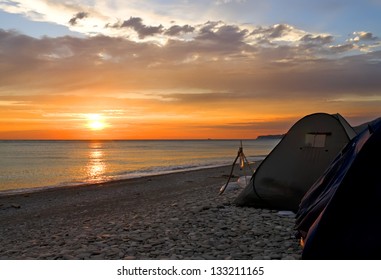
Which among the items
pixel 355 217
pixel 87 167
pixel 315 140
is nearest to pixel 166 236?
pixel 355 217

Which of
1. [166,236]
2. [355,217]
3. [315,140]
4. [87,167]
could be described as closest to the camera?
[355,217]

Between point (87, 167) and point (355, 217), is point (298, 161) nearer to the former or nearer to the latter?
point (355, 217)

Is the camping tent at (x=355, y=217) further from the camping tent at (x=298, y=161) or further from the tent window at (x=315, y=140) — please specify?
the tent window at (x=315, y=140)

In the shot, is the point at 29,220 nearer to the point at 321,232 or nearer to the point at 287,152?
the point at 287,152

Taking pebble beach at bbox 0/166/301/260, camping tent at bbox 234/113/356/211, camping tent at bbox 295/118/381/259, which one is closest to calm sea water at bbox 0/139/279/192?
pebble beach at bbox 0/166/301/260

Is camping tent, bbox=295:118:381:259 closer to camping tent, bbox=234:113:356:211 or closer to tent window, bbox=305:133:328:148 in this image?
camping tent, bbox=234:113:356:211

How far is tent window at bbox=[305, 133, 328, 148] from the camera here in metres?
11.6

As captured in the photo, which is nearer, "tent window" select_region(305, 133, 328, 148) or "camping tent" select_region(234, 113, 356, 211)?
"camping tent" select_region(234, 113, 356, 211)

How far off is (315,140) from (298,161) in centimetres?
81

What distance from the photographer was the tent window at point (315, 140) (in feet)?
37.9

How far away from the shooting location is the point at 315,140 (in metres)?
11.6

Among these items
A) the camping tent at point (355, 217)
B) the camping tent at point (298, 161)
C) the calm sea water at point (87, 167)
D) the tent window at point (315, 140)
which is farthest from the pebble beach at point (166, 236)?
the calm sea water at point (87, 167)
